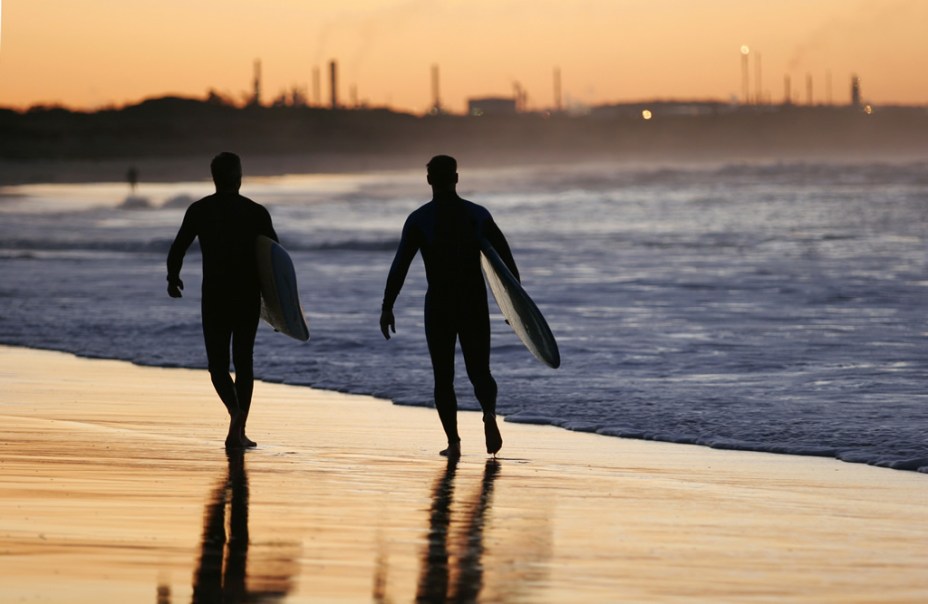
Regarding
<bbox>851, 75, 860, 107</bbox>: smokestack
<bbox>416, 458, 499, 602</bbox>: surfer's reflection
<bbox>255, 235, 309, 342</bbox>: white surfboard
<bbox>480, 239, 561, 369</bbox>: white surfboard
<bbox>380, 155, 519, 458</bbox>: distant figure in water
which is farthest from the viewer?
<bbox>851, 75, 860, 107</bbox>: smokestack

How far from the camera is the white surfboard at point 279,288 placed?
824cm

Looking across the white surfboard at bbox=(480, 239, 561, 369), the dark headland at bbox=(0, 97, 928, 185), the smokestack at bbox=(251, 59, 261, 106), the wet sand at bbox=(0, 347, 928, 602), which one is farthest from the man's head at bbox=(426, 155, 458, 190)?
the smokestack at bbox=(251, 59, 261, 106)

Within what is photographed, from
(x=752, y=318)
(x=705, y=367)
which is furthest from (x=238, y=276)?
(x=752, y=318)

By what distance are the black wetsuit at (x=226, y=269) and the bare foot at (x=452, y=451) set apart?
1084 millimetres

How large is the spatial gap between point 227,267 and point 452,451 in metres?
1.52

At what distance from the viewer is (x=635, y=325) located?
619 inches

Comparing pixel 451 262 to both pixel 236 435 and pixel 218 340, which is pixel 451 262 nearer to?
pixel 218 340

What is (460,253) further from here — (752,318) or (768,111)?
(768,111)

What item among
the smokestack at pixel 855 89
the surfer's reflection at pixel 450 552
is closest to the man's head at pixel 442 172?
the surfer's reflection at pixel 450 552

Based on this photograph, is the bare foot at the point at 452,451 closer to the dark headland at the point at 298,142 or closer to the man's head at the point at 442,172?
the man's head at the point at 442,172

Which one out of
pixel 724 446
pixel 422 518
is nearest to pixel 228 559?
pixel 422 518

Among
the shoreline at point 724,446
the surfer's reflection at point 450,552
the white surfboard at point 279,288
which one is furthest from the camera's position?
the white surfboard at point 279,288

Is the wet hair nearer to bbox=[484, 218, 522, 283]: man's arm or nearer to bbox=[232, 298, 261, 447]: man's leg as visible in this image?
bbox=[484, 218, 522, 283]: man's arm

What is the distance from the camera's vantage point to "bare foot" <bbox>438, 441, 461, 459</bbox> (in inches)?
314
